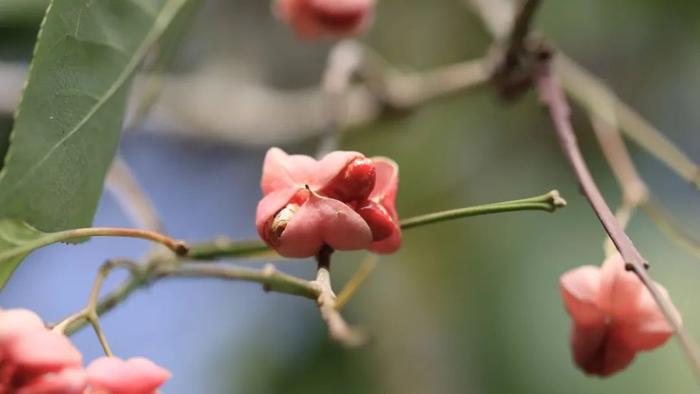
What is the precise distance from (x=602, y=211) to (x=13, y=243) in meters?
0.35

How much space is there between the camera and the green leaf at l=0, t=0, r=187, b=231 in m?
0.62

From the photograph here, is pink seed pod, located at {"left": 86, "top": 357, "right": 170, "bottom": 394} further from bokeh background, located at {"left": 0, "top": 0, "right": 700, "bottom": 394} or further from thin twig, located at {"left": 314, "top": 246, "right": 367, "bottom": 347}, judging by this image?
bokeh background, located at {"left": 0, "top": 0, "right": 700, "bottom": 394}

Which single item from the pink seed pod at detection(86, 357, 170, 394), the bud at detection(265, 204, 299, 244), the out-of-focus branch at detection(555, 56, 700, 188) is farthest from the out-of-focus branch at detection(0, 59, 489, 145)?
the pink seed pod at detection(86, 357, 170, 394)

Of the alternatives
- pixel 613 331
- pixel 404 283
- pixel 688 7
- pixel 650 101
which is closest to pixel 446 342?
pixel 404 283

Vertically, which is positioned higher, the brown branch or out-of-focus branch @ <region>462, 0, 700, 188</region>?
out-of-focus branch @ <region>462, 0, 700, 188</region>

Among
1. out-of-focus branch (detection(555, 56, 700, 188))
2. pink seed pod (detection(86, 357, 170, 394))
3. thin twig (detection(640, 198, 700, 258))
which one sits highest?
out-of-focus branch (detection(555, 56, 700, 188))

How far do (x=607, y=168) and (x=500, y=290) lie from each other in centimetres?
32

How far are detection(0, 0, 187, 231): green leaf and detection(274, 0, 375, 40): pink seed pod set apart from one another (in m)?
0.23

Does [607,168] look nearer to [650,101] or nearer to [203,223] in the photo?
[650,101]

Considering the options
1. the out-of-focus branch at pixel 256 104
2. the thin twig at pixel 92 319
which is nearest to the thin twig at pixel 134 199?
the out-of-focus branch at pixel 256 104

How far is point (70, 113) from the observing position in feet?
2.20

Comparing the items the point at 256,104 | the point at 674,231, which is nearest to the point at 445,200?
the point at 256,104

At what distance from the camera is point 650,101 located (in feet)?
6.59

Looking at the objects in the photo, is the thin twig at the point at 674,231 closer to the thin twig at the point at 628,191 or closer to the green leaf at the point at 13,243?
the thin twig at the point at 628,191
